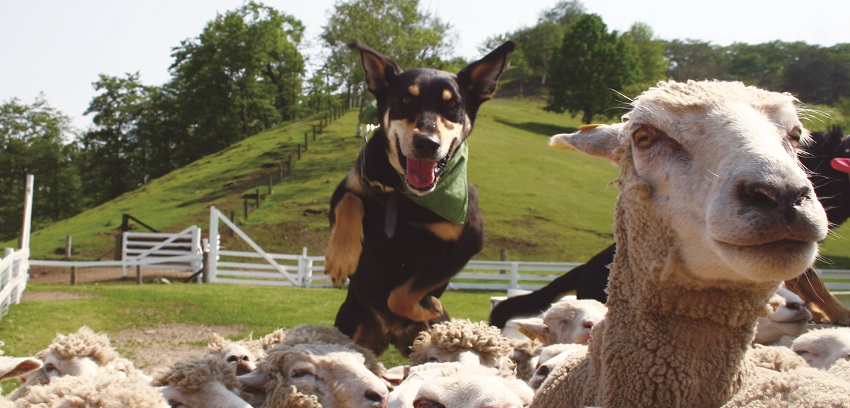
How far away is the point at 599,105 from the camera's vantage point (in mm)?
70688

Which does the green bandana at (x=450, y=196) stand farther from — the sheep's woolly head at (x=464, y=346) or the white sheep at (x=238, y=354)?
the white sheep at (x=238, y=354)

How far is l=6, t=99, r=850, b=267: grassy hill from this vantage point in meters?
36.2

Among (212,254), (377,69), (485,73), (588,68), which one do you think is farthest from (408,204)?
(588,68)

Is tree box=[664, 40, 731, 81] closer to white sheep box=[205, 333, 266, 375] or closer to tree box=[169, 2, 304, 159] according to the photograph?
tree box=[169, 2, 304, 159]

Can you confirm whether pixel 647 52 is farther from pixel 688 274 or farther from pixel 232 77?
pixel 688 274

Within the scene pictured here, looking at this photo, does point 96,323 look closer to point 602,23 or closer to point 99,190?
point 99,190

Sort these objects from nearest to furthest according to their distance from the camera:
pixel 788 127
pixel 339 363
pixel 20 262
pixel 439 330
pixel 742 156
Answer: pixel 742 156, pixel 788 127, pixel 339 363, pixel 439 330, pixel 20 262

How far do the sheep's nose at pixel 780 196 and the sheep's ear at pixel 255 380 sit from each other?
3.44 m

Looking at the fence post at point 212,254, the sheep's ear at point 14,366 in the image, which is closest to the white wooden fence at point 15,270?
the fence post at point 212,254

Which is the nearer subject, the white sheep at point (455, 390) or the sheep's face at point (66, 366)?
the white sheep at point (455, 390)

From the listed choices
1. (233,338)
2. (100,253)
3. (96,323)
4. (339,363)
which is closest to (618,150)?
(339,363)

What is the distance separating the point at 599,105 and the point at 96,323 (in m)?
63.0

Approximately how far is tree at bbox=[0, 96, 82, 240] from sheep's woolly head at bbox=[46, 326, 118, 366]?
5838cm

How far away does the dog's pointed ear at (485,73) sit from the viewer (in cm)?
625
